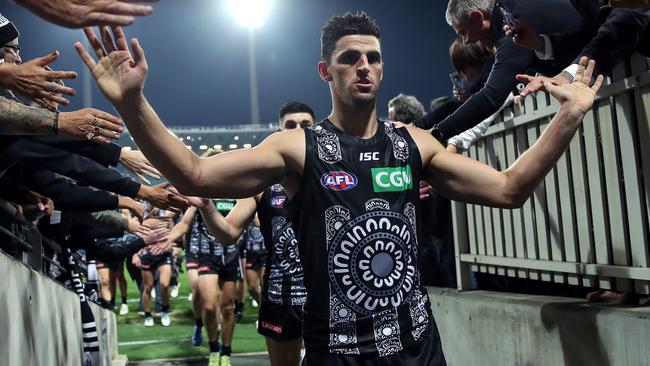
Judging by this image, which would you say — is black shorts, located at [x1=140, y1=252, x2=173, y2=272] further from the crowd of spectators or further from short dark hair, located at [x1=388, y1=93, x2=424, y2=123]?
short dark hair, located at [x1=388, y1=93, x2=424, y2=123]

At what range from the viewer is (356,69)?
337 cm

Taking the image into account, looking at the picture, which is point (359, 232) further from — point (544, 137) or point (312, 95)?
point (312, 95)

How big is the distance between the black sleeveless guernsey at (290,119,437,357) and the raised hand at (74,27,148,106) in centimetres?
91

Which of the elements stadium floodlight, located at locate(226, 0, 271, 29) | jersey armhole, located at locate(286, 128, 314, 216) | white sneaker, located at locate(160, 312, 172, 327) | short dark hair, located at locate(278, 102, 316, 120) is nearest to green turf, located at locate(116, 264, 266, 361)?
white sneaker, located at locate(160, 312, 172, 327)

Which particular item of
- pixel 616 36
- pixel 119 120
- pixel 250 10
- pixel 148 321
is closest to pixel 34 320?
pixel 119 120

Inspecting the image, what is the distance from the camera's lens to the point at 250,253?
13109mm

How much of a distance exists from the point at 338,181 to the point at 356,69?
0.54 metres

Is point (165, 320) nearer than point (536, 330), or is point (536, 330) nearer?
point (536, 330)

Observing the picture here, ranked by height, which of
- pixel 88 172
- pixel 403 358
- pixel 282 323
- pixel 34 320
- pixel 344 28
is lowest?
pixel 282 323

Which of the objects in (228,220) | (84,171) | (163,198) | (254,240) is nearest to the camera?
(84,171)

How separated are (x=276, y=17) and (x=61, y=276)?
47217 mm

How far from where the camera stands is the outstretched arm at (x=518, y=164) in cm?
320

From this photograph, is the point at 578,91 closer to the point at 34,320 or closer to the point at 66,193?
the point at 34,320

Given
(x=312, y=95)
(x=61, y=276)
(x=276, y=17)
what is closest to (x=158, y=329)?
(x=61, y=276)
